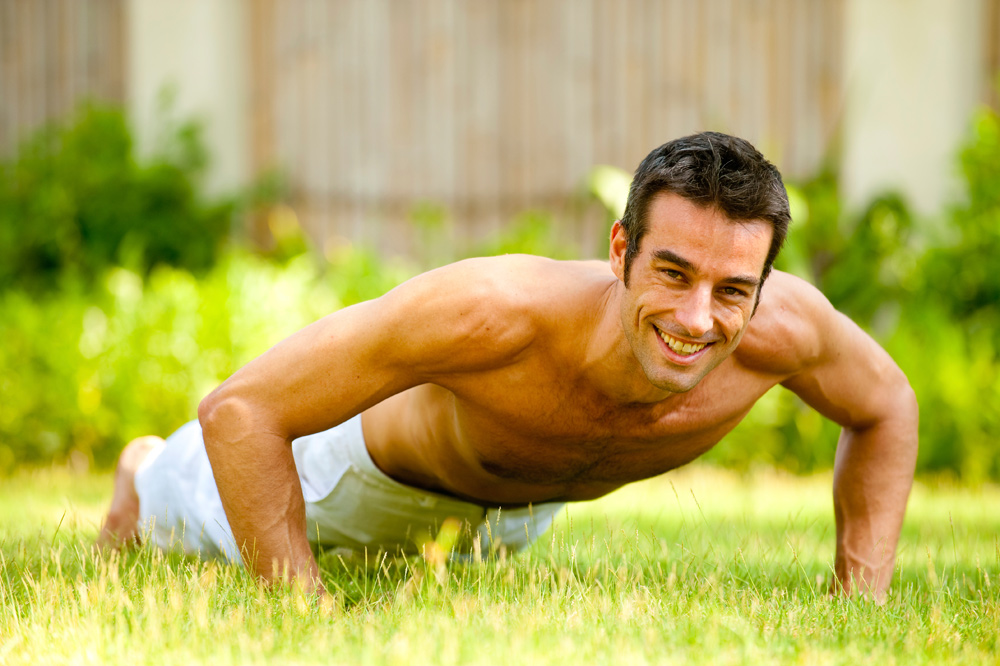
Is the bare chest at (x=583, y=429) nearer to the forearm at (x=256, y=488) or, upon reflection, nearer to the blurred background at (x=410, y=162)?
the forearm at (x=256, y=488)

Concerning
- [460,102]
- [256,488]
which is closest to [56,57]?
[460,102]

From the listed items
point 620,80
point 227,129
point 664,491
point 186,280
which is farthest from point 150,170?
point 664,491

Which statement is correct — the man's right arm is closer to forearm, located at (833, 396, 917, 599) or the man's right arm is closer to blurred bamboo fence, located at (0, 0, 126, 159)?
forearm, located at (833, 396, 917, 599)

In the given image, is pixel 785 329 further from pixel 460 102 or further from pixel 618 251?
pixel 460 102

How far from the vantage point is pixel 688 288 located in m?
2.65

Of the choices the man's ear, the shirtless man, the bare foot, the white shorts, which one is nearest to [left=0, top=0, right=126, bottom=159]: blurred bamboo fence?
the bare foot

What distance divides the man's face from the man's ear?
89mm

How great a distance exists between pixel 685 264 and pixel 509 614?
98 cm

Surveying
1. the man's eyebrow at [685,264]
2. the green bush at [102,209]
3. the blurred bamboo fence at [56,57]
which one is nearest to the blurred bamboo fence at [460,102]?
the green bush at [102,209]

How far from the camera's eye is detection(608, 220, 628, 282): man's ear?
2824 mm

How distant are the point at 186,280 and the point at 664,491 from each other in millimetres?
3631

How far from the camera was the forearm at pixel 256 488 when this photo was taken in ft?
9.31

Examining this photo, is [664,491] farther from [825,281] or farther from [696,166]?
[696,166]

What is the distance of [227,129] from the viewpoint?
8.84 meters
